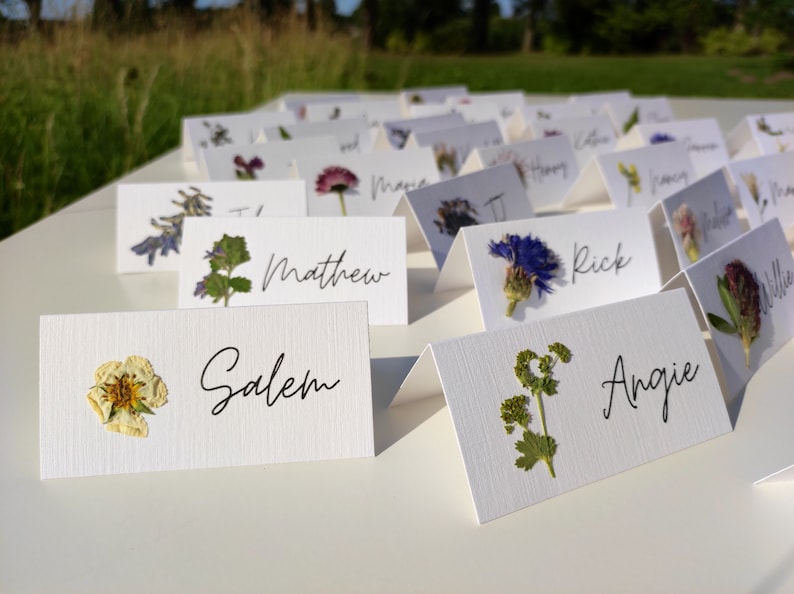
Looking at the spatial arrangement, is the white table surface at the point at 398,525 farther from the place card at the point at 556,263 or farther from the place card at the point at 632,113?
the place card at the point at 632,113

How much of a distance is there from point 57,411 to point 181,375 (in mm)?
149

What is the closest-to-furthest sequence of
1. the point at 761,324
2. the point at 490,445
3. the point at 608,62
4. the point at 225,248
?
1. the point at 490,445
2. the point at 761,324
3. the point at 225,248
4. the point at 608,62

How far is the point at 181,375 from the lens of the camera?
1.10 metres

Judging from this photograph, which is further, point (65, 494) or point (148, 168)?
point (148, 168)

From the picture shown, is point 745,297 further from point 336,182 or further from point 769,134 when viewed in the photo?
point 769,134

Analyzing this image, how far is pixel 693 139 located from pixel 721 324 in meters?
1.58

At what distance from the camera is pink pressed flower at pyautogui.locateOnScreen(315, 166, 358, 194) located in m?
2.05

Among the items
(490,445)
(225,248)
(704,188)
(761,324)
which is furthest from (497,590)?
(704,188)

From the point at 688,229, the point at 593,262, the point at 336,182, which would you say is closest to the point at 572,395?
the point at 593,262

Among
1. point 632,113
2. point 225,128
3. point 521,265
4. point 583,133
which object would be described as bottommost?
point 521,265

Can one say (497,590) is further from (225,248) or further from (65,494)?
(225,248)

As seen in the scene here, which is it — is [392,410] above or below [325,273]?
below

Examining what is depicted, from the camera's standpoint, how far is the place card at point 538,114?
3.31 metres

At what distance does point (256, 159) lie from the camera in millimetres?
2258
